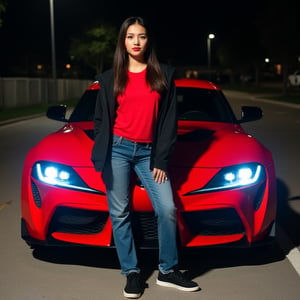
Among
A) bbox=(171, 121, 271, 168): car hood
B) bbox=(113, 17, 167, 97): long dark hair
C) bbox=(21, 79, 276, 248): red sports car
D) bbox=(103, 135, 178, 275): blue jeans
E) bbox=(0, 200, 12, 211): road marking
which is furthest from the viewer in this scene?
bbox=(0, 200, 12, 211): road marking

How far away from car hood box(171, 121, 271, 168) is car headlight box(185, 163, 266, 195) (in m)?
0.05

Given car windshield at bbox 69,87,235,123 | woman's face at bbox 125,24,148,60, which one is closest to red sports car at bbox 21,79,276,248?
woman's face at bbox 125,24,148,60

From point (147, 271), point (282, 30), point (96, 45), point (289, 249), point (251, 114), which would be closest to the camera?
point (147, 271)

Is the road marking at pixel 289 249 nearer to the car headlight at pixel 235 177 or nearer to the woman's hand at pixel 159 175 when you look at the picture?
the car headlight at pixel 235 177

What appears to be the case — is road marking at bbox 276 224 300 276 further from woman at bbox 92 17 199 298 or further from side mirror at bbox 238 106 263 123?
woman at bbox 92 17 199 298

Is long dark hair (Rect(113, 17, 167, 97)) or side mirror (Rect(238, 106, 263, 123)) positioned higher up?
long dark hair (Rect(113, 17, 167, 97))

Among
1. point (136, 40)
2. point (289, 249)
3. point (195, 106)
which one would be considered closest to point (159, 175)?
point (136, 40)

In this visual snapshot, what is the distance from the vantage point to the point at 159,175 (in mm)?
3957

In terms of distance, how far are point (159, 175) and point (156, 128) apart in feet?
0.97

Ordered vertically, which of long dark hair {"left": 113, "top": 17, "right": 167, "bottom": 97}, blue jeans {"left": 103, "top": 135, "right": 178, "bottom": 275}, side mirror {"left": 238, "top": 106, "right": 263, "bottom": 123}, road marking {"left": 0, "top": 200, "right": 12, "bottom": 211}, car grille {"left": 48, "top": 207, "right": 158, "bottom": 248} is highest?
long dark hair {"left": 113, "top": 17, "right": 167, "bottom": 97}

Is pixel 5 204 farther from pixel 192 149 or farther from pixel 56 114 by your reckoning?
pixel 192 149

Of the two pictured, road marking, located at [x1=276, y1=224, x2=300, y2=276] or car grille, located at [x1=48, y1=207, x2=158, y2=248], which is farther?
road marking, located at [x1=276, y1=224, x2=300, y2=276]

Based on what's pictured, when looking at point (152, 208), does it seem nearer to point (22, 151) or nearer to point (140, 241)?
point (140, 241)

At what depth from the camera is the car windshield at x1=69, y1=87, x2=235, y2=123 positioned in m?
5.96
